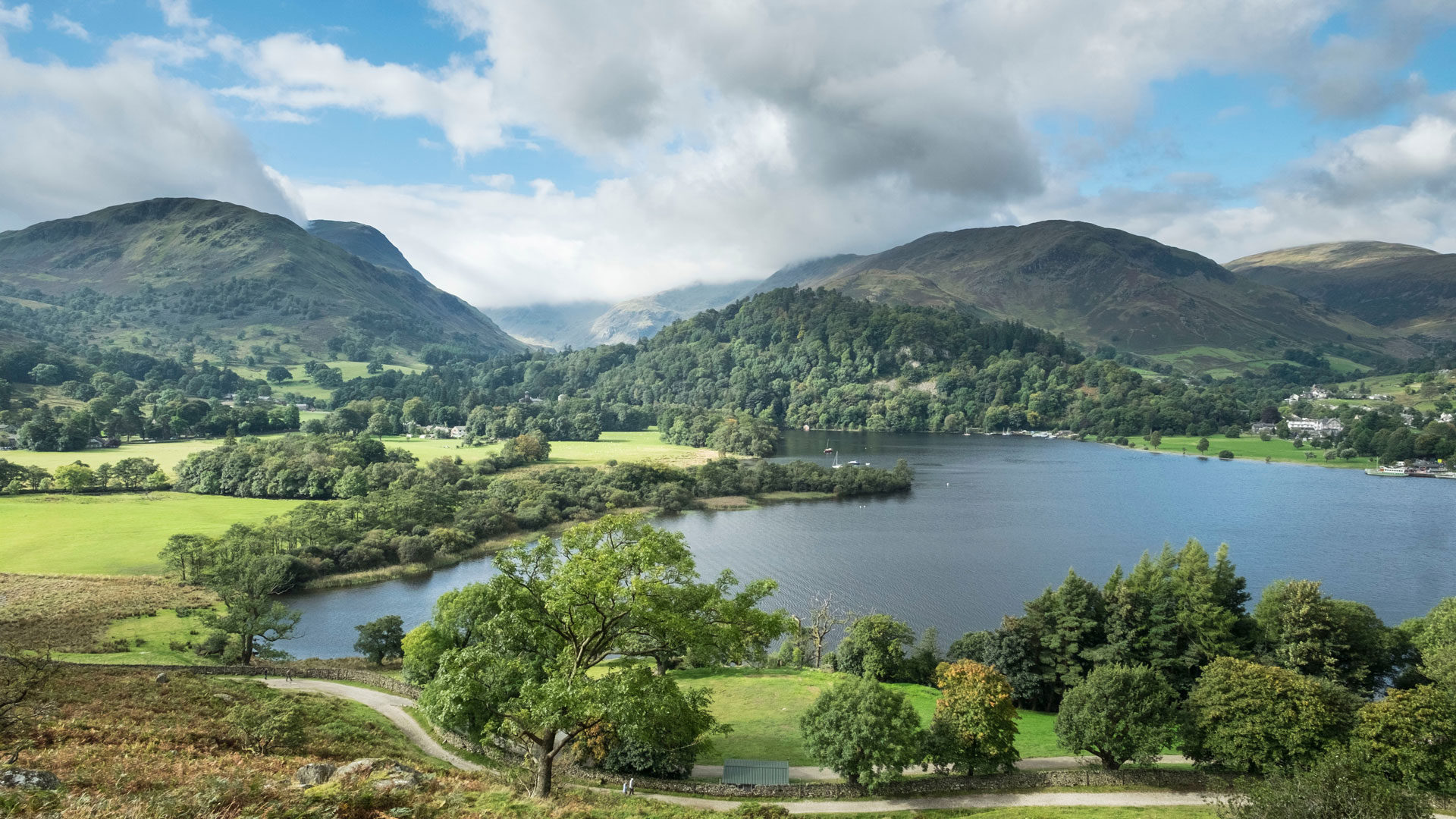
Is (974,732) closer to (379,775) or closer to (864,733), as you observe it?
(864,733)

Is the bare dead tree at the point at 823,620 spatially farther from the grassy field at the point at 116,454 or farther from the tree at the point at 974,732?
the grassy field at the point at 116,454

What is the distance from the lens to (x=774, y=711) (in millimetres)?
35031

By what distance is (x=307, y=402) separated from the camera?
175m

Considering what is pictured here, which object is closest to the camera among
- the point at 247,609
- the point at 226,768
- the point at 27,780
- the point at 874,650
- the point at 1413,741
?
the point at 27,780

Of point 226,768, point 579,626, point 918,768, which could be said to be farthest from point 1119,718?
point 226,768

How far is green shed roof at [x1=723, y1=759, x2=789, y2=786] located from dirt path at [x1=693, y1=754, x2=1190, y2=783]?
899mm

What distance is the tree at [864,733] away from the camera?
26422 mm

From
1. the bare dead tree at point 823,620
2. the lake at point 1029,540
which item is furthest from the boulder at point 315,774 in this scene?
the lake at point 1029,540

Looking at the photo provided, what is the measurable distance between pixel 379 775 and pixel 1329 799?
2425cm

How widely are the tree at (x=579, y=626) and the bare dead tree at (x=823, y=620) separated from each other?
26.3 m

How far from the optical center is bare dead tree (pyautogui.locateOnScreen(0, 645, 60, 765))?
17.1m

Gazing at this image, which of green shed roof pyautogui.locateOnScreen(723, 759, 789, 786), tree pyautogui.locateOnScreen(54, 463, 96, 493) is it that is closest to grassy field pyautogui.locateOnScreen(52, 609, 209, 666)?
green shed roof pyautogui.locateOnScreen(723, 759, 789, 786)

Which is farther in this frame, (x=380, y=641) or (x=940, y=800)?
(x=380, y=641)

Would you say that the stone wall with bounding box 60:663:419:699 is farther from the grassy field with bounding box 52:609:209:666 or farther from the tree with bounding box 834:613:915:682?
the tree with bounding box 834:613:915:682
